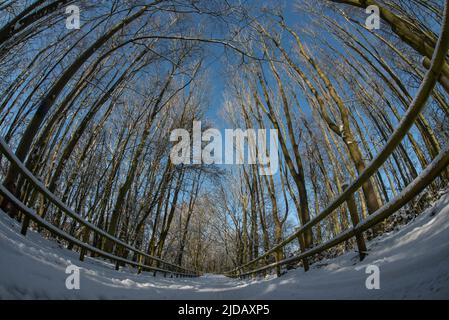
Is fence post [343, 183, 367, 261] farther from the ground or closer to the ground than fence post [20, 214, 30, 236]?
closer to the ground

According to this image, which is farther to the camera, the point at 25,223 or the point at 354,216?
the point at 25,223

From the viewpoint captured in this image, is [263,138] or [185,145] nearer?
[263,138]

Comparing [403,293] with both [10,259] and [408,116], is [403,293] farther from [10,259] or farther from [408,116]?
[10,259]

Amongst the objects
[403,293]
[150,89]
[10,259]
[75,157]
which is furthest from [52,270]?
[75,157]

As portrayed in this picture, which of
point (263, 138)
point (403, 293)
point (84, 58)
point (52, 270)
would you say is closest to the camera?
point (403, 293)

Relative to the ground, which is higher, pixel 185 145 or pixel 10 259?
pixel 185 145

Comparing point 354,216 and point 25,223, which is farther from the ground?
point 25,223

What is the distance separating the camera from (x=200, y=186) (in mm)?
15750

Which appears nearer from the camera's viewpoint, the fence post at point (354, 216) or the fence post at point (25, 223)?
the fence post at point (354, 216)

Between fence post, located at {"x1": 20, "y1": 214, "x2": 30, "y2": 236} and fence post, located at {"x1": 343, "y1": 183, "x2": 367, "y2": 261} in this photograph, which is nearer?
fence post, located at {"x1": 343, "y1": 183, "x2": 367, "y2": 261}

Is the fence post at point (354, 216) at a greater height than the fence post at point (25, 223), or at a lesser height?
lesser
